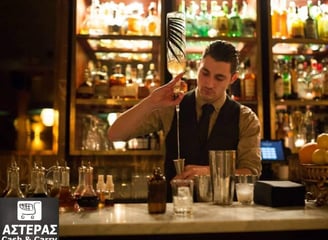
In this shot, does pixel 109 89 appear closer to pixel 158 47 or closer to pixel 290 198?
pixel 158 47

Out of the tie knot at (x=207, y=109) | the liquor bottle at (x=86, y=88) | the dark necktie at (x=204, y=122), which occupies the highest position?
the liquor bottle at (x=86, y=88)

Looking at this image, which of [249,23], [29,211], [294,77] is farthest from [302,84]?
[29,211]

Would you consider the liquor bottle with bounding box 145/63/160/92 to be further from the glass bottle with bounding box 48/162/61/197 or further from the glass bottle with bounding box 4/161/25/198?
the glass bottle with bounding box 4/161/25/198

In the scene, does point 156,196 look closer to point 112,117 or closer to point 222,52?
point 222,52

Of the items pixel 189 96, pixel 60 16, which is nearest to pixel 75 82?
pixel 60 16

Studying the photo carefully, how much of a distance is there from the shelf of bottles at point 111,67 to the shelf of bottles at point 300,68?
0.84 metres

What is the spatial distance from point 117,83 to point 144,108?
1.34 metres

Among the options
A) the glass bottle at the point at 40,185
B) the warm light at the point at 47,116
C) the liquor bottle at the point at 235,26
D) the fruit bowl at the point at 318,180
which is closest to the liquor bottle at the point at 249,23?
the liquor bottle at the point at 235,26

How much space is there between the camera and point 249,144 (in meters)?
1.96

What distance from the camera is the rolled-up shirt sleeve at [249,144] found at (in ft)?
6.22

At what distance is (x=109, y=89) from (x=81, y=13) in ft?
1.80

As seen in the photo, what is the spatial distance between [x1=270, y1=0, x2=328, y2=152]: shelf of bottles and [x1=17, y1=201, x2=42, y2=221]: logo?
2178 millimetres

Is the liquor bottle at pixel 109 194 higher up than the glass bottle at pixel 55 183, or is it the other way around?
the glass bottle at pixel 55 183

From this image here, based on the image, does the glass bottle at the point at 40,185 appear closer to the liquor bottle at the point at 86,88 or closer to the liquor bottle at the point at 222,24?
the liquor bottle at the point at 86,88
